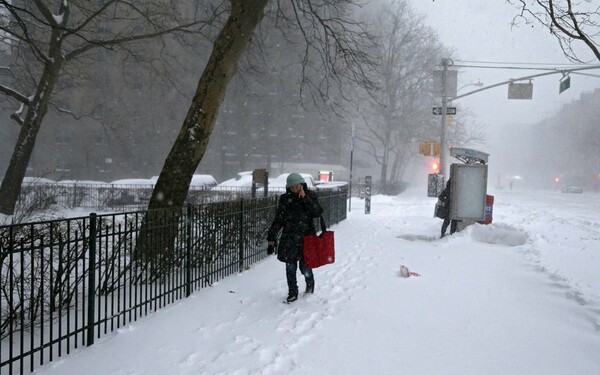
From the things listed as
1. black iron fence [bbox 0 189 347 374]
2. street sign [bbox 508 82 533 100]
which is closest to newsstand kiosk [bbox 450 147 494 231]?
black iron fence [bbox 0 189 347 374]

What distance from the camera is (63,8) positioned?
1437 cm

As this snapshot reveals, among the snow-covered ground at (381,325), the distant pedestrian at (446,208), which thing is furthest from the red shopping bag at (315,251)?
the distant pedestrian at (446,208)

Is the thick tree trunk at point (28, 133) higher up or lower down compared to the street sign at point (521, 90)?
lower down

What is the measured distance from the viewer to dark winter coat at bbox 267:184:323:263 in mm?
5844

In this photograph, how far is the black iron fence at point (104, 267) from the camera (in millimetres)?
4031

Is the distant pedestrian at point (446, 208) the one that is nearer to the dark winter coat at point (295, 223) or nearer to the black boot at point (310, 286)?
the black boot at point (310, 286)

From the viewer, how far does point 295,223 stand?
232 inches

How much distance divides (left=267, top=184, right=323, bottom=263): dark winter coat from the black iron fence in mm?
1285

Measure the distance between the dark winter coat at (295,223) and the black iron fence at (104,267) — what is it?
1.28m

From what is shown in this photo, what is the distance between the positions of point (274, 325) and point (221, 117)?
136 ft

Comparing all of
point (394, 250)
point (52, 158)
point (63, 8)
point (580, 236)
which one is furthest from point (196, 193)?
point (52, 158)

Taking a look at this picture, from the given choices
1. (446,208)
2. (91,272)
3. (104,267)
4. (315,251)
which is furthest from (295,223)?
(446,208)

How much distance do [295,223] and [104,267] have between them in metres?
3.08

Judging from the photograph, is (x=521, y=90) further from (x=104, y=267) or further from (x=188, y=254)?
(x=104, y=267)
